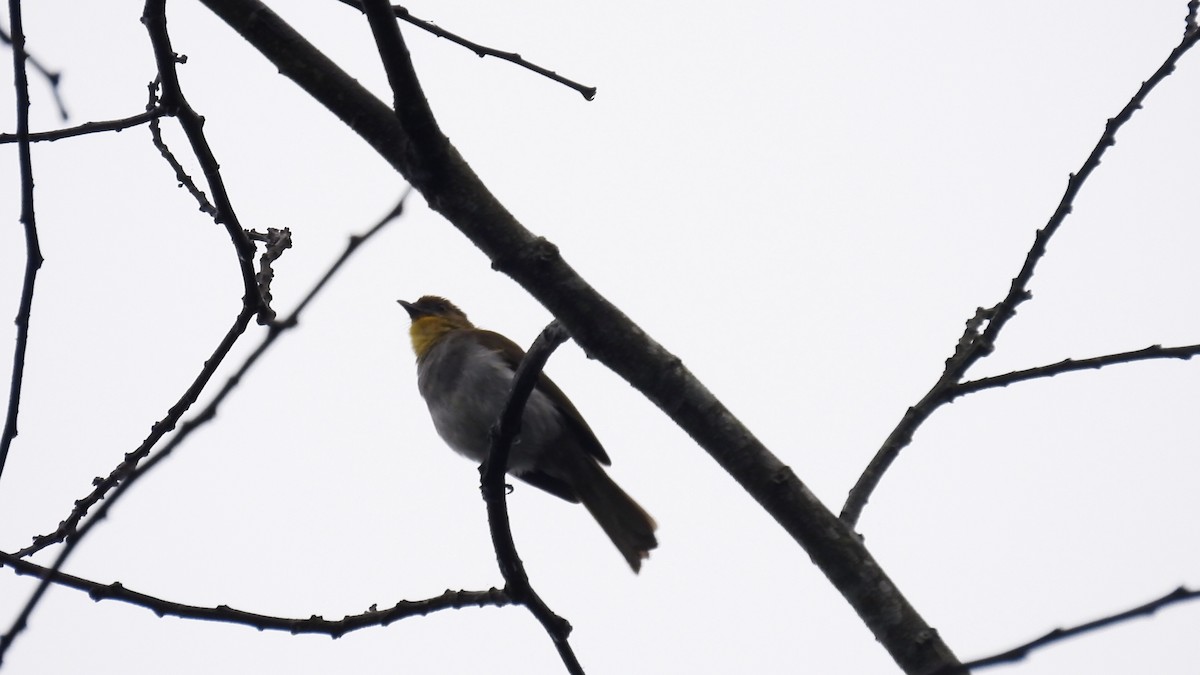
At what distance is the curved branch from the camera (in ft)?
8.27

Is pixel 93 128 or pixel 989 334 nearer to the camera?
pixel 93 128

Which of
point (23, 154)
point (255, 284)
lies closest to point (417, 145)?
point (255, 284)

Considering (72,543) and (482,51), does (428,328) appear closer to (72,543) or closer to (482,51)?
(482,51)

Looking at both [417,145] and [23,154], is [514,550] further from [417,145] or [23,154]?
[23,154]

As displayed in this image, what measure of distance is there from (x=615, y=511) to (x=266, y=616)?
12.0 feet

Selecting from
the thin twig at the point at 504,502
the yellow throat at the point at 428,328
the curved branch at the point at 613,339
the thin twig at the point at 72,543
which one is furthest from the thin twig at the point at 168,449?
the yellow throat at the point at 428,328

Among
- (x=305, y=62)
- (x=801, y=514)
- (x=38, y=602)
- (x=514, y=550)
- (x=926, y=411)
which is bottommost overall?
(x=38, y=602)

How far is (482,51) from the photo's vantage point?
339cm

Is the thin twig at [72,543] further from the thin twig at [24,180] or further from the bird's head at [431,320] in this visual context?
the bird's head at [431,320]

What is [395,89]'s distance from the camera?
8.28ft

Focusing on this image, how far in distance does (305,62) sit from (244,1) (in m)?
0.22

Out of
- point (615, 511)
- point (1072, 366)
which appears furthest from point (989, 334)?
point (615, 511)

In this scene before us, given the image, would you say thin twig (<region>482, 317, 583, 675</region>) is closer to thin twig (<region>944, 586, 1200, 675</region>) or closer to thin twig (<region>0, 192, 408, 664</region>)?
thin twig (<region>0, 192, 408, 664</region>)

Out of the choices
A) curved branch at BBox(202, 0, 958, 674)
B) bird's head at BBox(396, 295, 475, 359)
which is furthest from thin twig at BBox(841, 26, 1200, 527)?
bird's head at BBox(396, 295, 475, 359)
